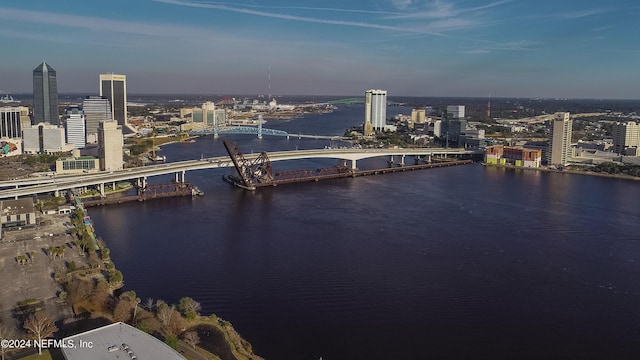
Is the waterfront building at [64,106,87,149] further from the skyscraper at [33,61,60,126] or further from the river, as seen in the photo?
the river

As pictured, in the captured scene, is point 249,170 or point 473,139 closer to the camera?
point 249,170

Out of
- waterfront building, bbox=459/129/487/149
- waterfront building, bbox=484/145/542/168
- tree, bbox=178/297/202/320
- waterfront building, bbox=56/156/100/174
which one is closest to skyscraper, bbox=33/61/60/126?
waterfront building, bbox=56/156/100/174

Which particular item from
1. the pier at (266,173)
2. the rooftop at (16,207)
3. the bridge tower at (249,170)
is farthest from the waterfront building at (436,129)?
the rooftop at (16,207)

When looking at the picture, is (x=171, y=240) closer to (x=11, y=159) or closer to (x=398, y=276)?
(x=398, y=276)

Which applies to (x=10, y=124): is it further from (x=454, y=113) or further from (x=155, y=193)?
(x=454, y=113)

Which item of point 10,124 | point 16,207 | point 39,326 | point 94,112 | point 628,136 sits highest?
point 94,112

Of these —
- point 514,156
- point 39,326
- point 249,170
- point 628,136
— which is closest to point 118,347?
point 39,326

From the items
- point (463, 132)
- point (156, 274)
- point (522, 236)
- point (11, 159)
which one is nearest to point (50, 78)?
point (11, 159)
